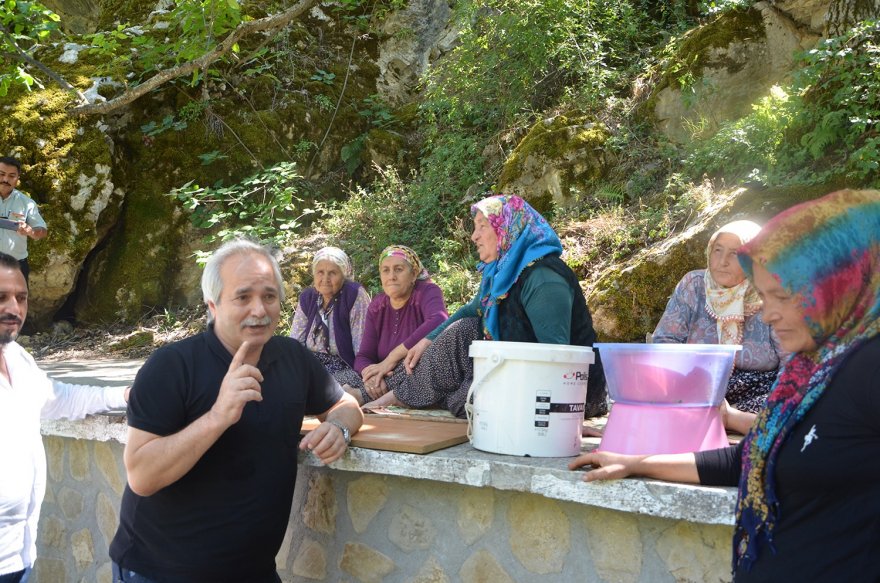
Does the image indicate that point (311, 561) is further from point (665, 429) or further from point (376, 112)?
point (376, 112)

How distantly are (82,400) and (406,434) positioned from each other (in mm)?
1264

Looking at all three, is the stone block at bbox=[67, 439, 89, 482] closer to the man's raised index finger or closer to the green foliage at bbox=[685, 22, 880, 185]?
the man's raised index finger

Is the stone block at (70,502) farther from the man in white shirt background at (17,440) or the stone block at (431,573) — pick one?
the stone block at (431,573)

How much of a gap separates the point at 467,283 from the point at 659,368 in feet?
16.3

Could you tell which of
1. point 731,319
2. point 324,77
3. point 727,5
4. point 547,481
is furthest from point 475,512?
point 324,77

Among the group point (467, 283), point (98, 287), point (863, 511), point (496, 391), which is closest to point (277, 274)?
point (496, 391)

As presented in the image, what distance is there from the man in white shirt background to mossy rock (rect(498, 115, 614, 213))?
17.3 ft

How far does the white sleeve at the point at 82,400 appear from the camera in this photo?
273 cm

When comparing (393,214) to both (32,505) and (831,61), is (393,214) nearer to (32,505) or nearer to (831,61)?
(831,61)

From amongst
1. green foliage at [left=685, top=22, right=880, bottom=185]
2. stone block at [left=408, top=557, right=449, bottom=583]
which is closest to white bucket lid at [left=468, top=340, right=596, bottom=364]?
stone block at [left=408, top=557, right=449, bottom=583]

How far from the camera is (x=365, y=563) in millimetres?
2605

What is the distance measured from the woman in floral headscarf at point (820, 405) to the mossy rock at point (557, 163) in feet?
18.6

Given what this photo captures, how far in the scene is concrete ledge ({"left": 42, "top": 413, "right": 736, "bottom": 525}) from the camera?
5.86 feet

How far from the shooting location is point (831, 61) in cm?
539
